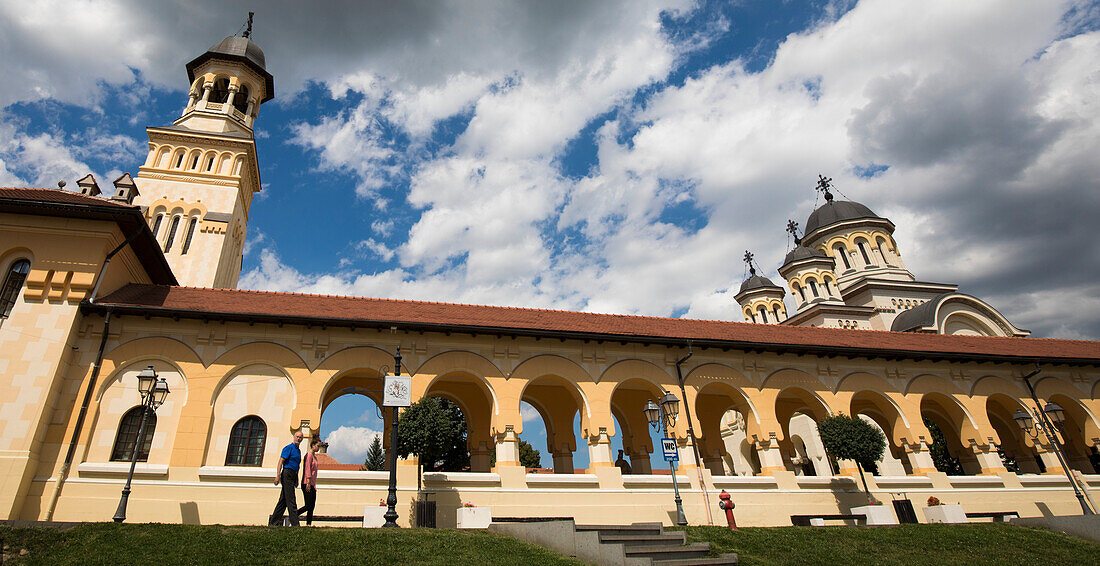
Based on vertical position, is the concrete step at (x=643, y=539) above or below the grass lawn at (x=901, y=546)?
above

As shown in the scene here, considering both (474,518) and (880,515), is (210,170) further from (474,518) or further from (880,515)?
(880,515)

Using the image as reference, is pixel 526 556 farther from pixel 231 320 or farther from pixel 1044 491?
pixel 1044 491

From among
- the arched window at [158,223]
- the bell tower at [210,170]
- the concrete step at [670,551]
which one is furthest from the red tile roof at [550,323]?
the arched window at [158,223]

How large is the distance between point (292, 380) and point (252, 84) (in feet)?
82.9

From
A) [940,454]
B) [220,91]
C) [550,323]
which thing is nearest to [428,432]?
[550,323]

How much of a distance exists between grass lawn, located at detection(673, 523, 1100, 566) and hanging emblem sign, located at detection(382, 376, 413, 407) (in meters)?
7.66

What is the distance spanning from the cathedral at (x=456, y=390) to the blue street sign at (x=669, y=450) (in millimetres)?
659

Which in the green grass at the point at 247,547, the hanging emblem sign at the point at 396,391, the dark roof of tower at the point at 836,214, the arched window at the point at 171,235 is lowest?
the green grass at the point at 247,547

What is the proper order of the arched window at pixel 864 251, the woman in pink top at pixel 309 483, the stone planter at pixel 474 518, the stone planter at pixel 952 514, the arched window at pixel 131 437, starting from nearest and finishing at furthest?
the woman in pink top at pixel 309 483 → the stone planter at pixel 474 518 → the arched window at pixel 131 437 → the stone planter at pixel 952 514 → the arched window at pixel 864 251

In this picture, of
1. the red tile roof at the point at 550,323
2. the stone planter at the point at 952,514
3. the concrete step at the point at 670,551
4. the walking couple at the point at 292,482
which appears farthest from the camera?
the stone planter at the point at 952,514

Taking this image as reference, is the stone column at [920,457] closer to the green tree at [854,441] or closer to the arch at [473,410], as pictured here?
the green tree at [854,441]

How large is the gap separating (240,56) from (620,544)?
3587 centimetres

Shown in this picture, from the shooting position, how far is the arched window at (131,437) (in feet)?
50.8

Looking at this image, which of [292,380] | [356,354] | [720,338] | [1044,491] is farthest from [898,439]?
[292,380]
